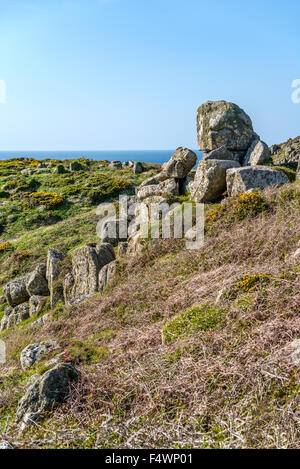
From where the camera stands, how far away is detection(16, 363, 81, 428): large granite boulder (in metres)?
5.88

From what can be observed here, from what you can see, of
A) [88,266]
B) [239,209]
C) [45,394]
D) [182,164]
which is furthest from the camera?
[182,164]

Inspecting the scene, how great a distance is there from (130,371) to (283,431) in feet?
10.3

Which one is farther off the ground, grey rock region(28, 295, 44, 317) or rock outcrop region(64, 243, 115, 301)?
rock outcrop region(64, 243, 115, 301)

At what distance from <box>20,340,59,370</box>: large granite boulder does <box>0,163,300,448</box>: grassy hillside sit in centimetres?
29

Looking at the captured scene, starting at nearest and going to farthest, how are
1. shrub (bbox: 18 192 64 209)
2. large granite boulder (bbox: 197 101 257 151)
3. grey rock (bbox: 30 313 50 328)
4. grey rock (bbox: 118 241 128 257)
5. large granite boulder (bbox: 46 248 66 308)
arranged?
grey rock (bbox: 30 313 50 328) < large granite boulder (bbox: 46 248 66 308) < grey rock (bbox: 118 241 128 257) < large granite boulder (bbox: 197 101 257 151) < shrub (bbox: 18 192 64 209)

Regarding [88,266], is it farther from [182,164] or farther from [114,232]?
[182,164]

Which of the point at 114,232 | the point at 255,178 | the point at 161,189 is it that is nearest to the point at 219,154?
the point at 255,178

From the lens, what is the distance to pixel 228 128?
64.5ft

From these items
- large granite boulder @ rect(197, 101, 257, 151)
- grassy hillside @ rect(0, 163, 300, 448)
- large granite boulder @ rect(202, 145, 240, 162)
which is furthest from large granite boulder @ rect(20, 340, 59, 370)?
large granite boulder @ rect(197, 101, 257, 151)

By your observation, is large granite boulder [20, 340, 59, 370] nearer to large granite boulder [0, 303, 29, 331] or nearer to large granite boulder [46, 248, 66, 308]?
large granite boulder [46, 248, 66, 308]

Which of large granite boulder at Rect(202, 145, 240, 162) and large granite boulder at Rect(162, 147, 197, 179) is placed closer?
large granite boulder at Rect(202, 145, 240, 162)

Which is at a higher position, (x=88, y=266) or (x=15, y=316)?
(x=88, y=266)

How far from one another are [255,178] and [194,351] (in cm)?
1103
